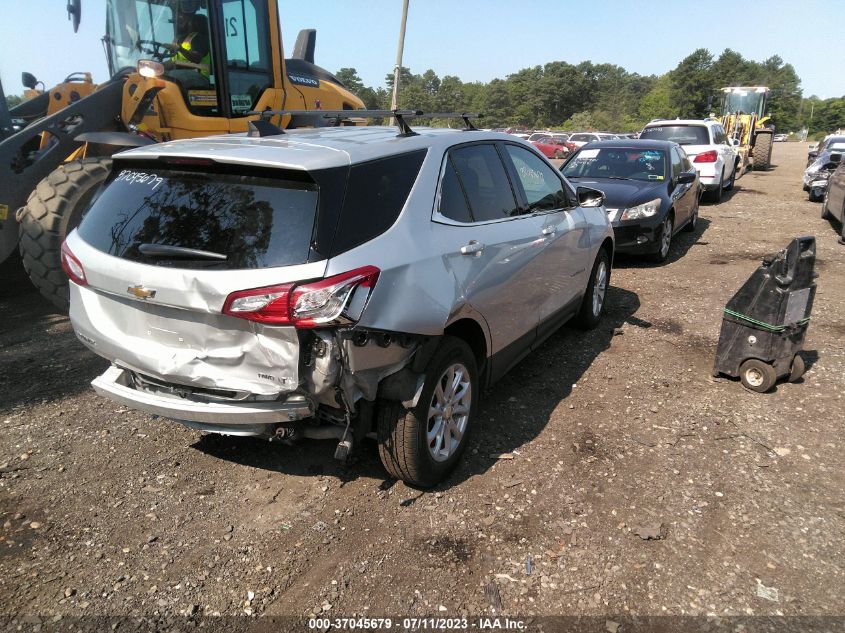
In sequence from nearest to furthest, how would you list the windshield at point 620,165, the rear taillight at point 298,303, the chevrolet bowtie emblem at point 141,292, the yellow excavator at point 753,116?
the rear taillight at point 298,303 < the chevrolet bowtie emblem at point 141,292 < the windshield at point 620,165 < the yellow excavator at point 753,116

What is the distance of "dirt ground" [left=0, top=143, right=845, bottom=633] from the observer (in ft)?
8.43

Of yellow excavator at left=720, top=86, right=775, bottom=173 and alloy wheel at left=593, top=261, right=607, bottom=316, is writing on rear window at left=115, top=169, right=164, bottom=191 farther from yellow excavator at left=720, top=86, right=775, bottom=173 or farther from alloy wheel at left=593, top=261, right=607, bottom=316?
yellow excavator at left=720, top=86, right=775, bottom=173

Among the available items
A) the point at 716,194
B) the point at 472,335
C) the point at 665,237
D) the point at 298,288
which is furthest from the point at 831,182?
the point at 298,288

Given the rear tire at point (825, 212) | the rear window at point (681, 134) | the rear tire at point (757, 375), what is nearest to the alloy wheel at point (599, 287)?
the rear tire at point (757, 375)

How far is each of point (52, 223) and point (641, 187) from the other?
24.1 feet

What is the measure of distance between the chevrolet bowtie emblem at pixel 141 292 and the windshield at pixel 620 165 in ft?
25.1

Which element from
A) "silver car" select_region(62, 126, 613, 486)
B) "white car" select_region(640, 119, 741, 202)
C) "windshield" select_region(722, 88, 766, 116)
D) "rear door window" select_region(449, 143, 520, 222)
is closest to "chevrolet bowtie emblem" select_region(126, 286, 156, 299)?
"silver car" select_region(62, 126, 613, 486)

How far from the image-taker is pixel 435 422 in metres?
3.20

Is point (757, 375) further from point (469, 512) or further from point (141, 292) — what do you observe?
point (141, 292)

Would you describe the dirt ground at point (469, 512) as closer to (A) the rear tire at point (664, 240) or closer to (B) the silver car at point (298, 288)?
(B) the silver car at point (298, 288)

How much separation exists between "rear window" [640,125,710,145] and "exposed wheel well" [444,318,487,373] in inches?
514

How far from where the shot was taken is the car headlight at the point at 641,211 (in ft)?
26.5

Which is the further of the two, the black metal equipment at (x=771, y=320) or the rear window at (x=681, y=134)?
the rear window at (x=681, y=134)

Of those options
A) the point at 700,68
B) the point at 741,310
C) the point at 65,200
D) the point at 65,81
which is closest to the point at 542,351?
the point at 741,310
